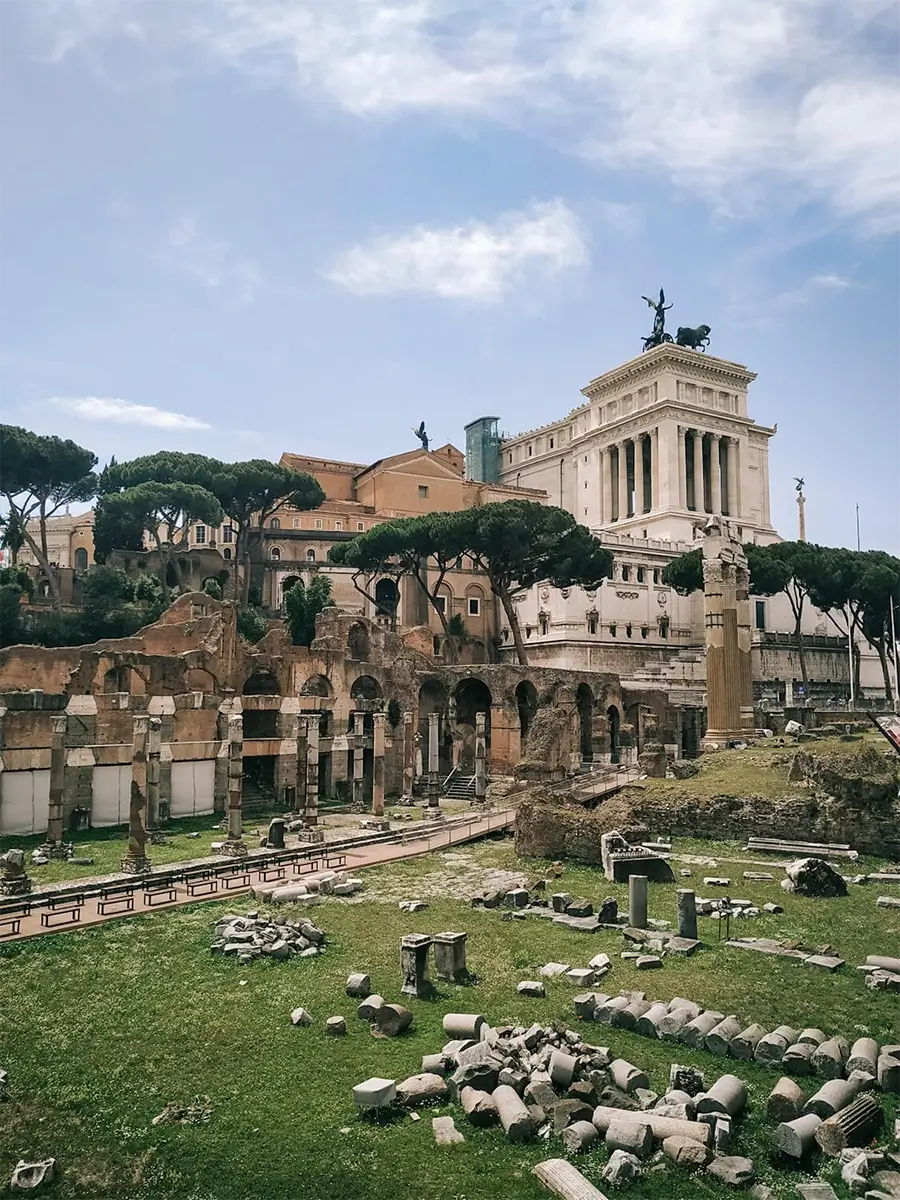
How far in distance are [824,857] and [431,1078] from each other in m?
14.9

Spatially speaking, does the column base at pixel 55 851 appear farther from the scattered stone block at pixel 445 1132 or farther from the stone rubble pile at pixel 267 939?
the scattered stone block at pixel 445 1132

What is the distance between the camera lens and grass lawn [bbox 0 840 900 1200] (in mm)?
7340

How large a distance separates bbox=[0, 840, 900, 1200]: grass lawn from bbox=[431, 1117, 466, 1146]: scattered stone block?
0.29ft

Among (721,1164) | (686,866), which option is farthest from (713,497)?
(721,1164)

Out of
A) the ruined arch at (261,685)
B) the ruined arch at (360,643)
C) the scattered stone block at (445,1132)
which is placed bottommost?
the scattered stone block at (445,1132)

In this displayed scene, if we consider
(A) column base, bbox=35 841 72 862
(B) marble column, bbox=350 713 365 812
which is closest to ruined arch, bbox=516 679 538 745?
(B) marble column, bbox=350 713 365 812

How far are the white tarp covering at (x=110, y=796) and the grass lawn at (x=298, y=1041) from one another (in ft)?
39.6

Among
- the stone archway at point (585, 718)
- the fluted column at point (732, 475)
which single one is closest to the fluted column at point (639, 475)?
the fluted column at point (732, 475)

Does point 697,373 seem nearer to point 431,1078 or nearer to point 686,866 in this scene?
point 686,866

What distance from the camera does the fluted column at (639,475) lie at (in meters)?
76.8

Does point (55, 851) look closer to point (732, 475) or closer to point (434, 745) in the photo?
point (434, 745)

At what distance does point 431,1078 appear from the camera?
8680mm

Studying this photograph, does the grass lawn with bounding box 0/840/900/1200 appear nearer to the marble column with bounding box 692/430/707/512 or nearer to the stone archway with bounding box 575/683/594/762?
the stone archway with bounding box 575/683/594/762

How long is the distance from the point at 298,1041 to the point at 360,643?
2964cm
